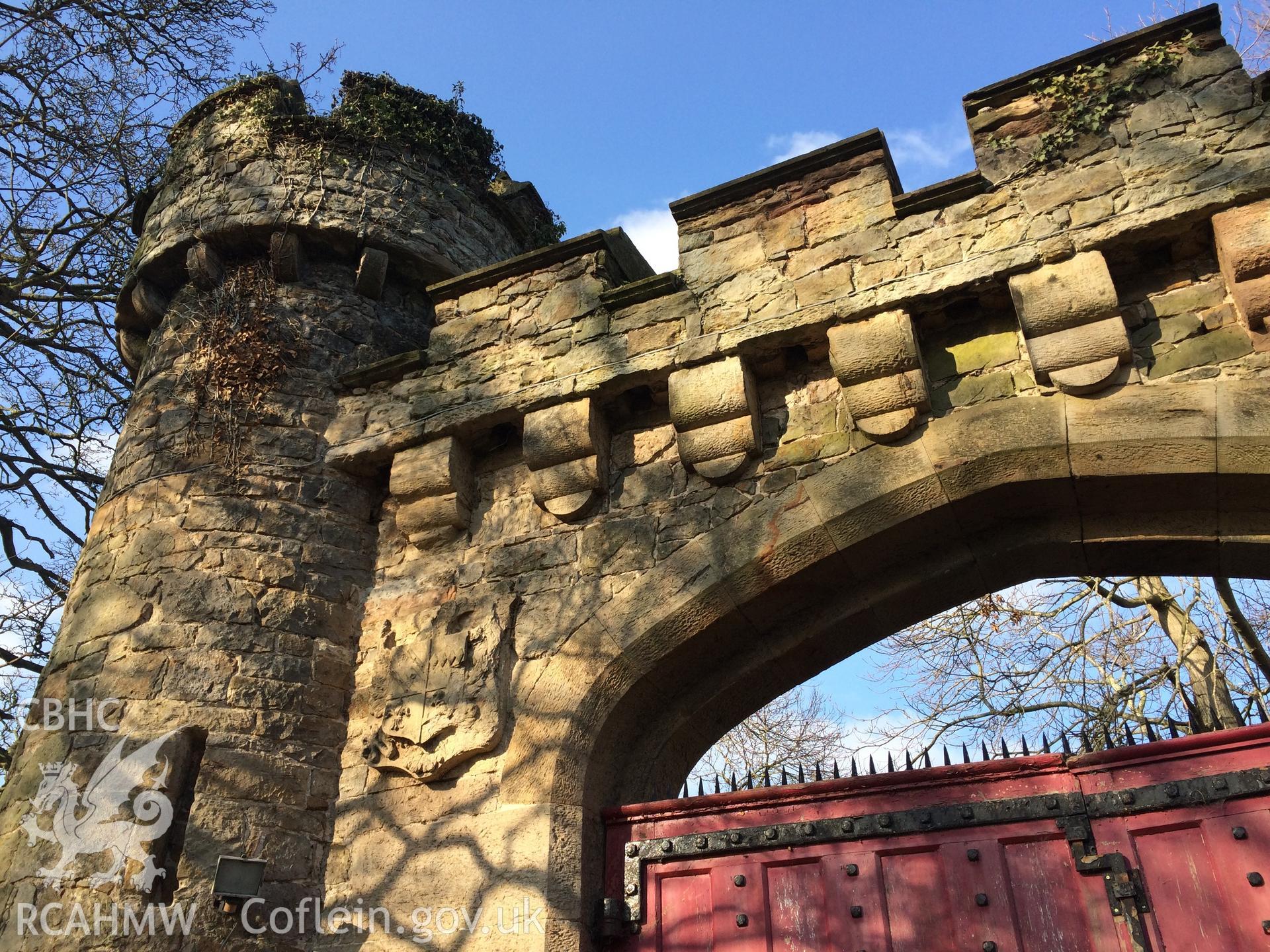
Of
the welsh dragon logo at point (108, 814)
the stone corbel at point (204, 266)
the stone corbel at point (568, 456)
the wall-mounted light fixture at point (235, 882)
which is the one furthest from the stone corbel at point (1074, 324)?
the stone corbel at point (204, 266)

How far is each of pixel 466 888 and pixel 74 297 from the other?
18.9 feet

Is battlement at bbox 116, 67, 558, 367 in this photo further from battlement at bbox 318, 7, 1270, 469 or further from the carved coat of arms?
the carved coat of arms

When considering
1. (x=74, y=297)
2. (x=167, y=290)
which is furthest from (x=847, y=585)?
(x=74, y=297)

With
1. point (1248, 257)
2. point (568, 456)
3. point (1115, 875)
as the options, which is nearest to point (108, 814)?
point (568, 456)

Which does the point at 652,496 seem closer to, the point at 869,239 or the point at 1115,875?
the point at 869,239

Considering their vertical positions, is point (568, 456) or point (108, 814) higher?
point (568, 456)

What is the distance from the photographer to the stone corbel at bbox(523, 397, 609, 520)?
3.76m

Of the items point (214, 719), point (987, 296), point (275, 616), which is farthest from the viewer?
point (275, 616)

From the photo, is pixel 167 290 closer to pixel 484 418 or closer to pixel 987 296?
pixel 484 418

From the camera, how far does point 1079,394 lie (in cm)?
312

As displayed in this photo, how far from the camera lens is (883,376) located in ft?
11.0

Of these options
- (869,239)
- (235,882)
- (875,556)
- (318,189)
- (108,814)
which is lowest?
(235,882)

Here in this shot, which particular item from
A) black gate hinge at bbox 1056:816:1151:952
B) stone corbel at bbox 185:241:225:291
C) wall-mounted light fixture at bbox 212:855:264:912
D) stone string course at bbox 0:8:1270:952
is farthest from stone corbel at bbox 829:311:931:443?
stone corbel at bbox 185:241:225:291

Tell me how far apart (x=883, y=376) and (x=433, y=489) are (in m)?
1.80
